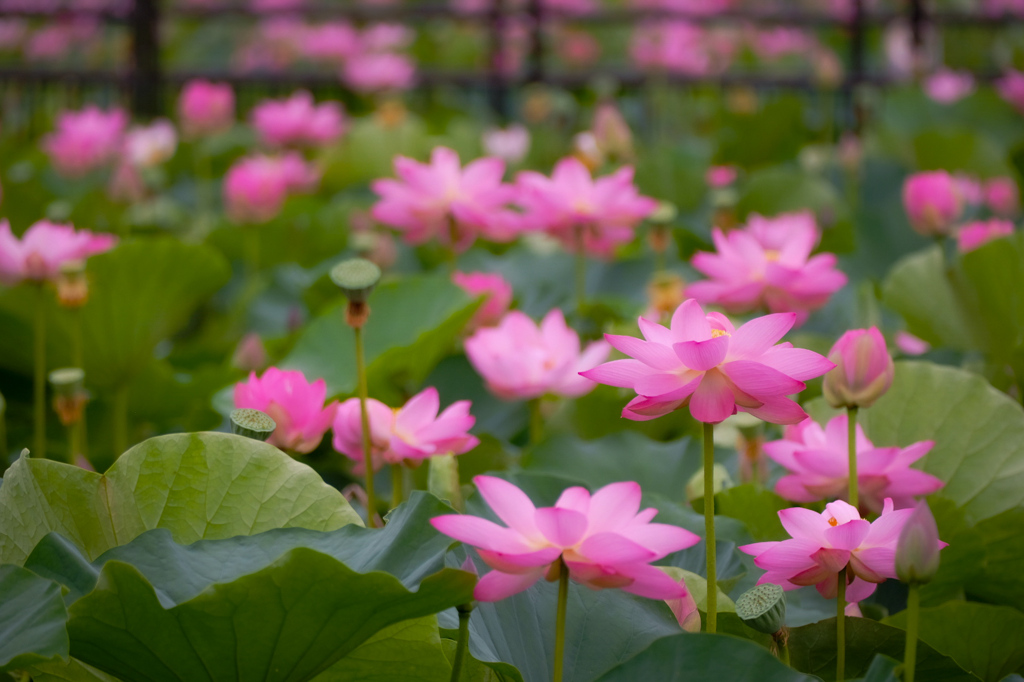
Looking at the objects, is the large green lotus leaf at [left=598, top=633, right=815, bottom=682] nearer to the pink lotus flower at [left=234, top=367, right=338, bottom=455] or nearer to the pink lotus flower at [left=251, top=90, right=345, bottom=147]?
the pink lotus flower at [left=234, top=367, right=338, bottom=455]

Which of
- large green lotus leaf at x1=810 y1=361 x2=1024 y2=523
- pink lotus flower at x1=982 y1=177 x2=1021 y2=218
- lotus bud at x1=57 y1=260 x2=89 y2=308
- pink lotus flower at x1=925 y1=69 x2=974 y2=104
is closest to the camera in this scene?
large green lotus leaf at x1=810 y1=361 x2=1024 y2=523

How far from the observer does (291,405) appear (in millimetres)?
759

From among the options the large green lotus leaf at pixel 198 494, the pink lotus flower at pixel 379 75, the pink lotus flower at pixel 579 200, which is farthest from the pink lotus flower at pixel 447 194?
the pink lotus flower at pixel 379 75

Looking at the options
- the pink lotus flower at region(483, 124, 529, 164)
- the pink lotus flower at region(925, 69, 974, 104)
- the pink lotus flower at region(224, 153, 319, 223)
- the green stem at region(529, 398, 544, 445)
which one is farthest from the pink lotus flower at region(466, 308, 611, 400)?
the pink lotus flower at region(925, 69, 974, 104)

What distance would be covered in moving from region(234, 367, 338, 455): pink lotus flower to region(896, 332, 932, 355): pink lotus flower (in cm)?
74

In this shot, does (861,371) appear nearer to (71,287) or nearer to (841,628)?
(841,628)

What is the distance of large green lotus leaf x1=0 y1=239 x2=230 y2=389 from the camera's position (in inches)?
47.4

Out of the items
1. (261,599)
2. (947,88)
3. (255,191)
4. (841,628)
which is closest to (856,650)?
(841,628)

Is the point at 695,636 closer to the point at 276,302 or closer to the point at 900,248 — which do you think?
the point at 276,302

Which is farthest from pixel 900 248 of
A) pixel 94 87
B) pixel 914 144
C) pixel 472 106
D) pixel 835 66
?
pixel 94 87

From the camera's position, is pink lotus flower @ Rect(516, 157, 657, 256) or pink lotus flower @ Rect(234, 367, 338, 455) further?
pink lotus flower @ Rect(516, 157, 657, 256)

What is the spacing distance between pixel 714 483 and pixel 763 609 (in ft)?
1.02

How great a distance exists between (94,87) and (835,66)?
2.23 meters

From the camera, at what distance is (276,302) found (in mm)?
1600
